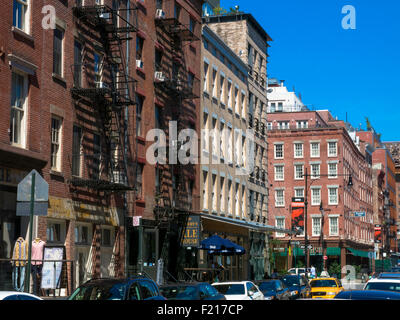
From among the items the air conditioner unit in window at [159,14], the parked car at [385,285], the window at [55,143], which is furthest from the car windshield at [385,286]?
the air conditioner unit in window at [159,14]

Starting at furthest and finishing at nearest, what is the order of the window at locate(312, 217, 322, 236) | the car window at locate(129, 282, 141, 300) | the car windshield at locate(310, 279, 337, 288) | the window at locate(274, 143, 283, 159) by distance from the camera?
the window at locate(274, 143, 283, 159) < the window at locate(312, 217, 322, 236) < the car windshield at locate(310, 279, 337, 288) < the car window at locate(129, 282, 141, 300)

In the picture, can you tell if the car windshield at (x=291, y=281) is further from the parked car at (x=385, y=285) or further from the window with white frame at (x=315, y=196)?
the window with white frame at (x=315, y=196)

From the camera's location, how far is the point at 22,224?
74.6ft

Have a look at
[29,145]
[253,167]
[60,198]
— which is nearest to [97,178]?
[60,198]

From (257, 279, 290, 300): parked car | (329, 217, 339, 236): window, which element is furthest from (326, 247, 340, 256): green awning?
(257, 279, 290, 300): parked car

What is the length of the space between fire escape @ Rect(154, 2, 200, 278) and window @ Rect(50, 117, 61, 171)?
393 inches

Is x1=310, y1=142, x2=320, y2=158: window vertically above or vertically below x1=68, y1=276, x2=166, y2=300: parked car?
above

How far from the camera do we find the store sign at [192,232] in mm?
35969

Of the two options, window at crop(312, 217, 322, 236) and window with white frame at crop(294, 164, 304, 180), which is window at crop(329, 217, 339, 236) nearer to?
window at crop(312, 217, 322, 236)

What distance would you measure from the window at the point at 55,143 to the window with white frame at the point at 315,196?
65.7m

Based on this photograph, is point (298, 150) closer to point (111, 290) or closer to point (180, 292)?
point (180, 292)

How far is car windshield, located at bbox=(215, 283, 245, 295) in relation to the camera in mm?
22641

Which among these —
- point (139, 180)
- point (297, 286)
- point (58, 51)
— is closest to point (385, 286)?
point (297, 286)
